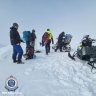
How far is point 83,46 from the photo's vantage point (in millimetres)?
19859

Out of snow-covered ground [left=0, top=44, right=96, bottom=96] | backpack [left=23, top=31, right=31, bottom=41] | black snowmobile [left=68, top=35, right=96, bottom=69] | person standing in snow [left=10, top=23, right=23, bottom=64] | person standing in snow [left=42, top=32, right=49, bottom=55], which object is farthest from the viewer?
person standing in snow [left=42, top=32, right=49, bottom=55]

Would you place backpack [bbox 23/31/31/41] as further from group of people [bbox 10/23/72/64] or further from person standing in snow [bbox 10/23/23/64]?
person standing in snow [bbox 10/23/23/64]

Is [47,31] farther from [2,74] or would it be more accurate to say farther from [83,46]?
[2,74]

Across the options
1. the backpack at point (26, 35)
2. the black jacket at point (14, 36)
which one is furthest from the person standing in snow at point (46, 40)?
the black jacket at point (14, 36)

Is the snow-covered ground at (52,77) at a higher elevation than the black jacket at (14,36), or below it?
below

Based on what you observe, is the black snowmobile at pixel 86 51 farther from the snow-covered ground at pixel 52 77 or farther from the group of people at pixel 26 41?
the group of people at pixel 26 41

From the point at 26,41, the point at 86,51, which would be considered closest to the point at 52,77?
the point at 86,51

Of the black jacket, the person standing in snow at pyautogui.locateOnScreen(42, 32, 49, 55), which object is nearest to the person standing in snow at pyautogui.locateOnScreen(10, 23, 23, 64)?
the black jacket

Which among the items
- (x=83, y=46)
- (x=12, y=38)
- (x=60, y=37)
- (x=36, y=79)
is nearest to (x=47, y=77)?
(x=36, y=79)

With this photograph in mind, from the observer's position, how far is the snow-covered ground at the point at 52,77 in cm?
1326

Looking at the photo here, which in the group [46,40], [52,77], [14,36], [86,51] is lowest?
[52,77]

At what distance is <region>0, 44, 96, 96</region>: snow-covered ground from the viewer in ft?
43.5

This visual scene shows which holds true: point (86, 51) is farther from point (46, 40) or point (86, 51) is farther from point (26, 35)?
point (46, 40)

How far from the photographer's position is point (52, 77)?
15.3 meters
